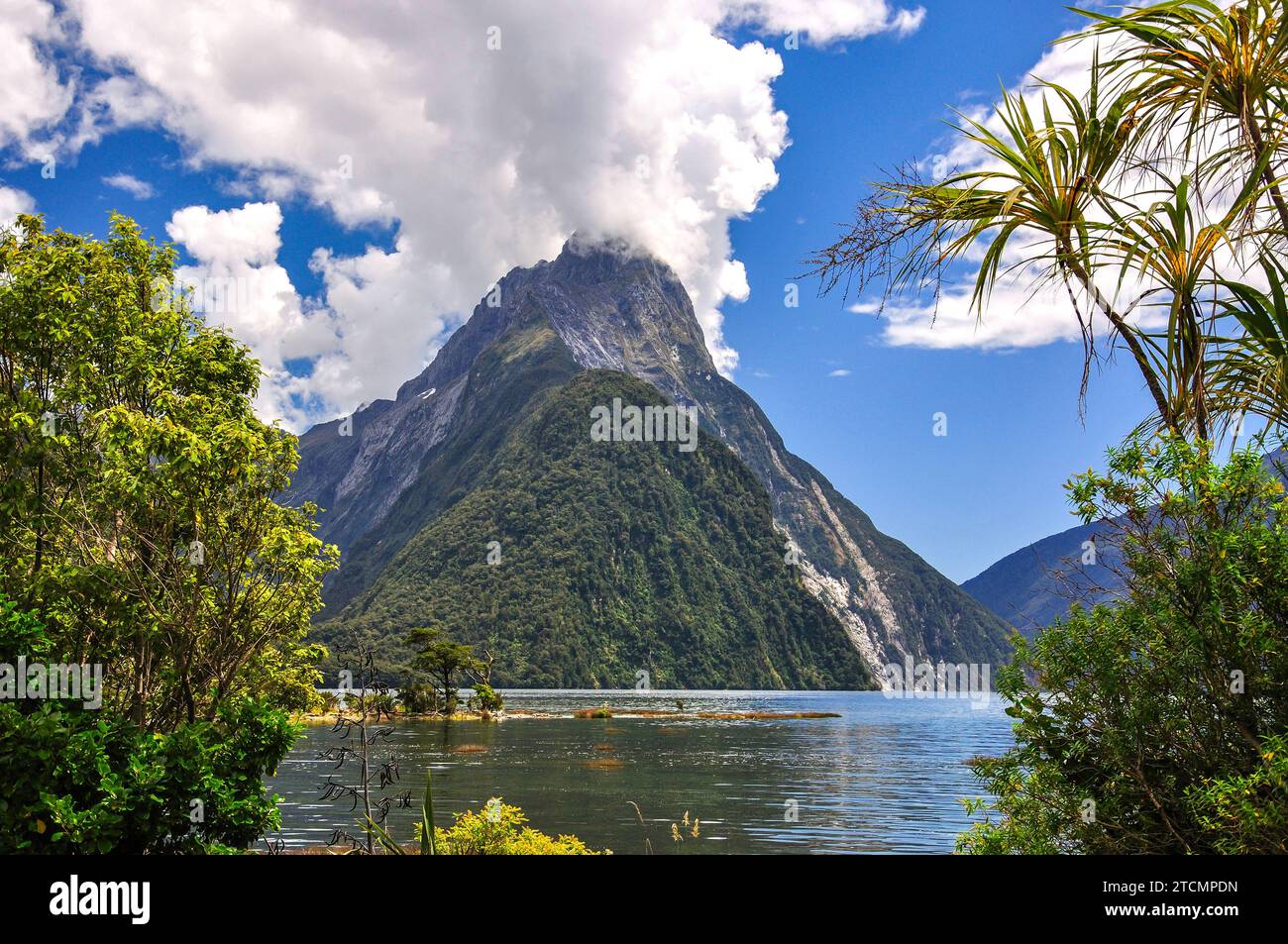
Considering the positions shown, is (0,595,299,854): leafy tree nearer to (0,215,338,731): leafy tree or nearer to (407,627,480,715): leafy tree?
(0,215,338,731): leafy tree

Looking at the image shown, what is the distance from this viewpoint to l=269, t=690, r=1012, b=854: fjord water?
30094mm

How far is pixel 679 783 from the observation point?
144 ft

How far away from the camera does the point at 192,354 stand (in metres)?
11.7

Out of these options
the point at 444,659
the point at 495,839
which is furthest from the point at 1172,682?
the point at 444,659

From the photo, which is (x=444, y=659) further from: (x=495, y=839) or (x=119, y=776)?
(x=119, y=776)

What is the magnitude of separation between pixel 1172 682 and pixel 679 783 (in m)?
41.1

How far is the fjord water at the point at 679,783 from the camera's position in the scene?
98.7 feet

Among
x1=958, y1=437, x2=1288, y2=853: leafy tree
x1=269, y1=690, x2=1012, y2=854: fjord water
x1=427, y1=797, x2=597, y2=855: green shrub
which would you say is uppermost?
x1=958, y1=437, x2=1288, y2=853: leafy tree

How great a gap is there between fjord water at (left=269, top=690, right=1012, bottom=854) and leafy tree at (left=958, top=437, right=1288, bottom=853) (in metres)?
18.6

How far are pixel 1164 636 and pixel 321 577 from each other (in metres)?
10.5

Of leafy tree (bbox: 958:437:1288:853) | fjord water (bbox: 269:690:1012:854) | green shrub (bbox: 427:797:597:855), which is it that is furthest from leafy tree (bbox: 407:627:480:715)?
leafy tree (bbox: 958:437:1288:853)

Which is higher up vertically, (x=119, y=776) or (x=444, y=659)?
(x=119, y=776)

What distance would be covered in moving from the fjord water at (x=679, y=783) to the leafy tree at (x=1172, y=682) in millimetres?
18604
